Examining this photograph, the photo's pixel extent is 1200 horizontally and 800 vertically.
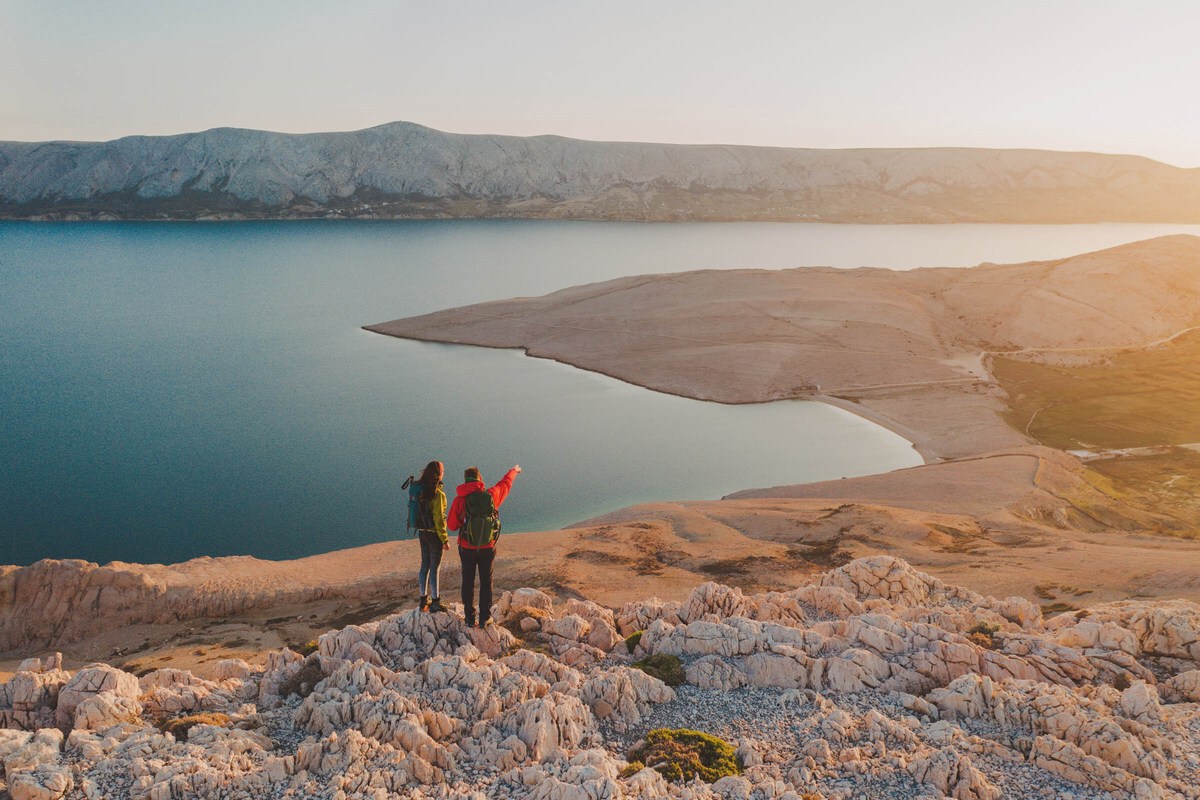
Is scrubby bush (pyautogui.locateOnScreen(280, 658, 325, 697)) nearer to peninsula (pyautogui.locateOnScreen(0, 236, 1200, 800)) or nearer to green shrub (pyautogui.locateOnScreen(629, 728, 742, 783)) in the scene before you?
peninsula (pyautogui.locateOnScreen(0, 236, 1200, 800))

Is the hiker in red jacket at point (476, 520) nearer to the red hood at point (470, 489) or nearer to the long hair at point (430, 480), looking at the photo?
the red hood at point (470, 489)

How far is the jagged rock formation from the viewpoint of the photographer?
9008 millimetres

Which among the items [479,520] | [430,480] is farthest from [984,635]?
[430,480]

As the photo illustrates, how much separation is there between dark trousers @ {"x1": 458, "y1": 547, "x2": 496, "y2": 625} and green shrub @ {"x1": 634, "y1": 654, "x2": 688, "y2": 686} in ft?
8.36

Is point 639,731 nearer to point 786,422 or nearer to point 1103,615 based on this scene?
point 1103,615

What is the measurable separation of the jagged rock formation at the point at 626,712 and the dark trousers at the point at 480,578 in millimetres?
347

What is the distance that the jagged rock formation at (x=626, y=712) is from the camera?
9.01 meters

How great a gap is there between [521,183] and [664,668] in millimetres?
179096

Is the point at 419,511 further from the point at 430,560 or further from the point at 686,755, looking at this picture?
the point at 686,755

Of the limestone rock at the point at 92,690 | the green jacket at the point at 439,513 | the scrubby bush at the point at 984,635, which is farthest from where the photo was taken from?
the scrubby bush at the point at 984,635

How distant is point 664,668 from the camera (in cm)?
1191

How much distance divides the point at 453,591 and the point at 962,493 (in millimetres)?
19771

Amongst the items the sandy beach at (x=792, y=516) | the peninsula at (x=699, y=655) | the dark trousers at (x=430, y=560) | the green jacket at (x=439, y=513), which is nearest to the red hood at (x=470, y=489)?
the green jacket at (x=439, y=513)

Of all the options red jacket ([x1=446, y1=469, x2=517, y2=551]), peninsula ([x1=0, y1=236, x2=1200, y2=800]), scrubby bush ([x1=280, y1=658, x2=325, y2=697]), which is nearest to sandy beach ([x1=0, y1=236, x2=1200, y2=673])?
peninsula ([x1=0, y1=236, x2=1200, y2=800])
